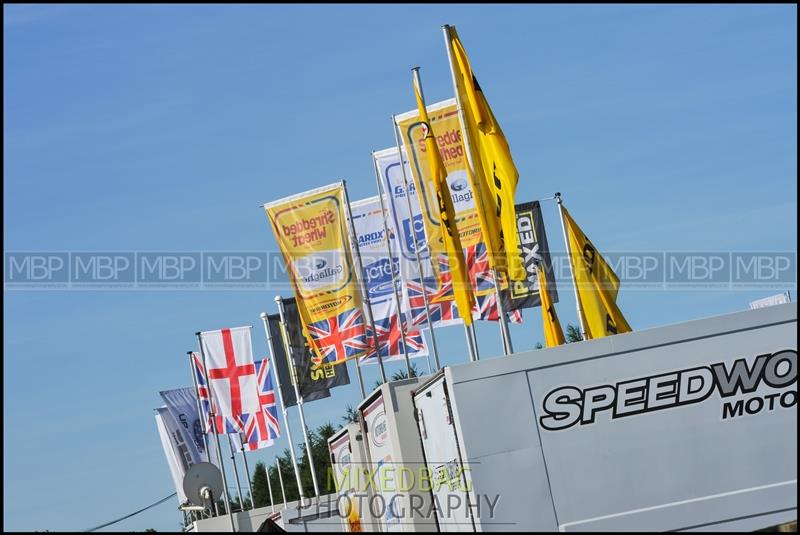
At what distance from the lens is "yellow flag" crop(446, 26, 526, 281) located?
55.8 feet

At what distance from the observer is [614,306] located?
23.1 m

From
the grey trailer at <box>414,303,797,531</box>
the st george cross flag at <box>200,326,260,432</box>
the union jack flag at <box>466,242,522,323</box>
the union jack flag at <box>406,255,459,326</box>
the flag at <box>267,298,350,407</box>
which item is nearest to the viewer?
the grey trailer at <box>414,303,797,531</box>

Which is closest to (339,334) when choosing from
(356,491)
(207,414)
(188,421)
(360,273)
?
Answer: (360,273)

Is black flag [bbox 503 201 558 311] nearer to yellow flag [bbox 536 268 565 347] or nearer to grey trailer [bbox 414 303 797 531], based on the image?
yellow flag [bbox 536 268 565 347]

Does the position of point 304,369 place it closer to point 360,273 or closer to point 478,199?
point 360,273

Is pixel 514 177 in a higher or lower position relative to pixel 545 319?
higher

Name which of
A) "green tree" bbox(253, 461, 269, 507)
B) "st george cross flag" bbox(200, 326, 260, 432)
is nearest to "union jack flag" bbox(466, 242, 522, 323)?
"st george cross flag" bbox(200, 326, 260, 432)

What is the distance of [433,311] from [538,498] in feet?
35.2

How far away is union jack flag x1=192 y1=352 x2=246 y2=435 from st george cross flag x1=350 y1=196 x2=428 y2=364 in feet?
23.9

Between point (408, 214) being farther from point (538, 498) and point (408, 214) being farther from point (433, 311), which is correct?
point (538, 498)

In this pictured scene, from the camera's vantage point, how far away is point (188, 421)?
3547cm

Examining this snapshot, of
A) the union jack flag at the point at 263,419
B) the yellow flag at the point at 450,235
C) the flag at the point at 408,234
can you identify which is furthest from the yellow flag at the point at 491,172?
the union jack flag at the point at 263,419

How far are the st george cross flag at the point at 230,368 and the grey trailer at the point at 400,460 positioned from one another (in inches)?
536

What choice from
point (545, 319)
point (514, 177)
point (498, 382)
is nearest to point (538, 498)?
point (498, 382)
